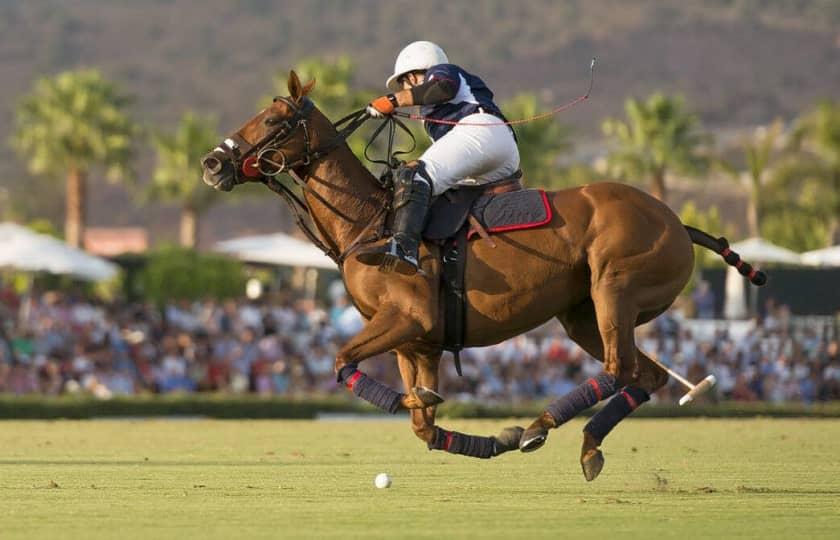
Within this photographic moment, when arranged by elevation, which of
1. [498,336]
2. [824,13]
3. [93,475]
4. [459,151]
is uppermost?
[824,13]

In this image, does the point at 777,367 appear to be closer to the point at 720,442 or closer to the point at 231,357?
the point at 231,357

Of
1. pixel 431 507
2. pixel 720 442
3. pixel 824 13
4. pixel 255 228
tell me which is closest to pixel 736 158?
pixel 255 228

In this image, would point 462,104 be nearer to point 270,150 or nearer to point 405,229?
point 405,229

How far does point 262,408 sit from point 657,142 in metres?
42.4

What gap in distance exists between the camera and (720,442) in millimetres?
14695

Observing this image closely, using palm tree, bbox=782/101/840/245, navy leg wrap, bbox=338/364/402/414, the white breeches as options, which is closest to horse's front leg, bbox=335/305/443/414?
navy leg wrap, bbox=338/364/402/414

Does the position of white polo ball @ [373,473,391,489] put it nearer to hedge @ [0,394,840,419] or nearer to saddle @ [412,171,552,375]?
saddle @ [412,171,552,375]

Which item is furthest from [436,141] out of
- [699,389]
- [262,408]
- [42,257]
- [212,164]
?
[42,257]

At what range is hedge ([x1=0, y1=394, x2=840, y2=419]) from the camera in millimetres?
21203

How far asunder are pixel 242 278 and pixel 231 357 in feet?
63.9

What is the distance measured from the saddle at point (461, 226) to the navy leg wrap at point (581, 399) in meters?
0.65

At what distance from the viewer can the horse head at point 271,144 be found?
10219mm

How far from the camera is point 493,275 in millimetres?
9898

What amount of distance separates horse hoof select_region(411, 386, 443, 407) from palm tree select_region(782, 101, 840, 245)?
48.7 meters
